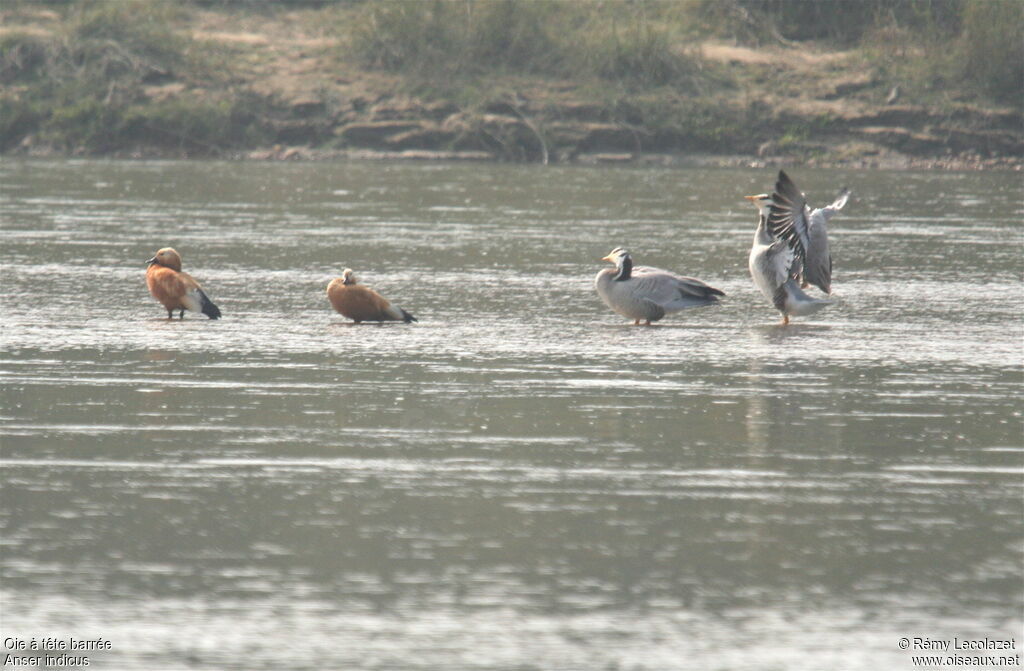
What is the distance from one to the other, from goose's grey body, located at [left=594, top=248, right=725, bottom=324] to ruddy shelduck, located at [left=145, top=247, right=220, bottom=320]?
8.80ft

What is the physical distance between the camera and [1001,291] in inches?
534

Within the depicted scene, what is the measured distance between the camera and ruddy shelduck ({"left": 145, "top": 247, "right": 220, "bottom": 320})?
442 inches

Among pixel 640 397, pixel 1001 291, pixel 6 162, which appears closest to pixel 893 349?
pixel 640 397

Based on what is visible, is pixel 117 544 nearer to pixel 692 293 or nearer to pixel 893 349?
pixel 893 349

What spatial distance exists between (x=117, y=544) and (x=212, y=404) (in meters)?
2.61

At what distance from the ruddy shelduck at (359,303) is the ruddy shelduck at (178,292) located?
0.83m

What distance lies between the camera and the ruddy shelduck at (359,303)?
11266 mm

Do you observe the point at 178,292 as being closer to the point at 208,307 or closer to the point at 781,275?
the point at 208,307

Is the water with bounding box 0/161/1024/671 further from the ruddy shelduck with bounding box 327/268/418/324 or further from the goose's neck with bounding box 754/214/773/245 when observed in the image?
the goose's neck with bounding box 754/214/773/245

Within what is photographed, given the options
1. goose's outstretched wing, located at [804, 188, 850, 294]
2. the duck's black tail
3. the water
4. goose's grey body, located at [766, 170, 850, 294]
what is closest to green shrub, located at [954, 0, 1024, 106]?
the water

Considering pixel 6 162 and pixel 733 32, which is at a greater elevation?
pixel 733 32

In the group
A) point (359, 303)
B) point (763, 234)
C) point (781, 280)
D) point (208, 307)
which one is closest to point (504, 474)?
point (359, 303)

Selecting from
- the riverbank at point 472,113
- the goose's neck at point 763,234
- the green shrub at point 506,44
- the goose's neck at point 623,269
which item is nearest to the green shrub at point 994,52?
the riverbank at point 472,113

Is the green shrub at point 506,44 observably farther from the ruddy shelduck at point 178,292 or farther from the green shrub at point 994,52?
the ruddy shelduck at point 178,292
